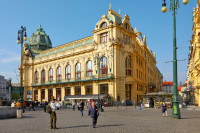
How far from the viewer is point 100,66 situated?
52812 mm

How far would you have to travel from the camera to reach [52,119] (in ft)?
42.3

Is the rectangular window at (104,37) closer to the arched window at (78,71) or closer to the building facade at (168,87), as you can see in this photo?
the arched window at (78,71)

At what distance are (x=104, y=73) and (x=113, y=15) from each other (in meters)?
14.1

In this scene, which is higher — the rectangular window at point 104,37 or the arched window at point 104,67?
the rectangular window at point 104,37

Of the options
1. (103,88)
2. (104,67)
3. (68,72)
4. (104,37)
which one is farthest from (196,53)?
(68,72)

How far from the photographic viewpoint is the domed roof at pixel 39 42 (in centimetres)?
8231

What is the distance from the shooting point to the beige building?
165ft

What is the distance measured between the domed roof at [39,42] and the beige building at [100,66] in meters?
10.1

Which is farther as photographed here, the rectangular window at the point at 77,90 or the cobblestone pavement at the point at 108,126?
the rectangular window at the point at 77,90

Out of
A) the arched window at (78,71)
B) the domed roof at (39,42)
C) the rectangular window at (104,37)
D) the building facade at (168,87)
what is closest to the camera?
the rectangular window at (104,37)

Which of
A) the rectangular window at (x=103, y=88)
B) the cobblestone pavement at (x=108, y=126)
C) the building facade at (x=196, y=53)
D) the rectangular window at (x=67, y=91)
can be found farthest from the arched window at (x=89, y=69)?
the cobblestone pavement at (x=108, y=126)

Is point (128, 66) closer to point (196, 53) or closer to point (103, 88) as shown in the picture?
point (103, 88)

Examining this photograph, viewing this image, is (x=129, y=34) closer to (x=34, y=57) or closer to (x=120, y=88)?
(x=120, y=88)

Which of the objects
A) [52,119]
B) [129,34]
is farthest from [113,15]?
[52,119]
